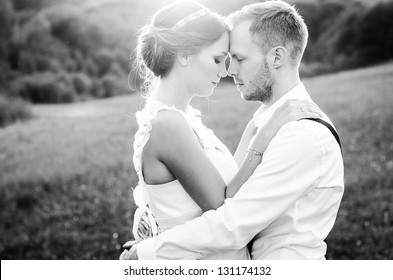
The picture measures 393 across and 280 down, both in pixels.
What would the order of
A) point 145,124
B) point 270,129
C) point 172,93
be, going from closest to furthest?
1. point 270,129
2. point 145,124
3. point 172,93

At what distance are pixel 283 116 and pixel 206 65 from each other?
1.62 ft

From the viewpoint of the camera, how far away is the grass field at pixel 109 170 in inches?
216

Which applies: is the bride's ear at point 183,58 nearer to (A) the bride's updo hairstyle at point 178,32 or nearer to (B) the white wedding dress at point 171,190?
(A) the bride's updo hairstyle at point 178,32

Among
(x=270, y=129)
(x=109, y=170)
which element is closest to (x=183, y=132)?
(x=270, y=129)

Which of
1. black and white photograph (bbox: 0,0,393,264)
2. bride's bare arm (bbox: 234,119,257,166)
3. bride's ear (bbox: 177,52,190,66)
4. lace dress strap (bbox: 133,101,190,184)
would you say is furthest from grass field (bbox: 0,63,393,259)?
bride's ear (bbox: 177,52,190,66)

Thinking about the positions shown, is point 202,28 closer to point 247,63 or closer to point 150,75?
point 247,63

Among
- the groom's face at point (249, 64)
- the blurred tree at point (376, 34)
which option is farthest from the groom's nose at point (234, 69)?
the blurred tree at point (376, 34)

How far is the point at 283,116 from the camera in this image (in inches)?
83.4

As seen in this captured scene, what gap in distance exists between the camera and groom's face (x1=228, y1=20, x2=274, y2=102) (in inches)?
92.1

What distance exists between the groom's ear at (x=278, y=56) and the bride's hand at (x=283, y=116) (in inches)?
10.0

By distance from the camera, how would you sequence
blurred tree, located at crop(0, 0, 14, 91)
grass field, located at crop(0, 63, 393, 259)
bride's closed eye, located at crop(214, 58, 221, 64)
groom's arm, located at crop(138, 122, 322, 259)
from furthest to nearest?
1. blurred tree, located at crop(0, 0, 14, 91)
2. grass field, located at crop(0, 63, 393, 259)
3. bride's closed eye, located at crop(214, 58, 221, 64)
4. groom's arm, located at crop(138, 122, 322, 259)

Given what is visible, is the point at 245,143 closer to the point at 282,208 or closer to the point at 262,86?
the point at 262,86

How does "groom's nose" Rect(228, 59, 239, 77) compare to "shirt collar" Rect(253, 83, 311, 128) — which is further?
"groom's nose" Rect(228, 59, 239, 77)

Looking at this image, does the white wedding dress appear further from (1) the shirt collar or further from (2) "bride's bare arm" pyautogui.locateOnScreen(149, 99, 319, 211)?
(1) the shirt collar
